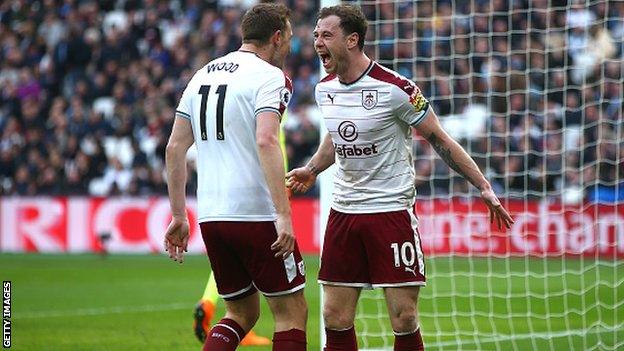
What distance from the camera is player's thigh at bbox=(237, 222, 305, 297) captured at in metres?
5.99

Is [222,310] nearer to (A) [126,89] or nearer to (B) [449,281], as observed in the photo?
(B) [449,281]

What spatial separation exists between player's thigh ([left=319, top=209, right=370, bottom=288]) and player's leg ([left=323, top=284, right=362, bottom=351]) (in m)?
0.05

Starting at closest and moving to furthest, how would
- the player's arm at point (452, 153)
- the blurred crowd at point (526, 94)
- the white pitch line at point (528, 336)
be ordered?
the player's arm at point (452, 153) → the white pitch line at point (528, 336) → the blurred crowd at point (526, 94)

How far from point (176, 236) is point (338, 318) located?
1.03 m

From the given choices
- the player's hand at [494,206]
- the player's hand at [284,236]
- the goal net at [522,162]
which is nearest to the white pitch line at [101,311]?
the goal net at [522,162]

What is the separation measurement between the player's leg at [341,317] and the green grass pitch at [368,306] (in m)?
2.56

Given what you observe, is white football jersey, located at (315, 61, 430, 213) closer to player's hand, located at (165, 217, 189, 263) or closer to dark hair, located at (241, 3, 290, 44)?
dark hair, located at (241, 3, 290, 44)

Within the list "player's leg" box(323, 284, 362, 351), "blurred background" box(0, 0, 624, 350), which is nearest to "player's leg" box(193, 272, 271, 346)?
"blurred background" box(0, 0, 624, 350)

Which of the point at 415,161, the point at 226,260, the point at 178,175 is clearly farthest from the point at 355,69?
the point at 415,161

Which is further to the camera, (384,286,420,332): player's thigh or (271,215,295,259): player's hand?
(384,286,420,332): player's thigh

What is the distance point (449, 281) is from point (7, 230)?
345 inches

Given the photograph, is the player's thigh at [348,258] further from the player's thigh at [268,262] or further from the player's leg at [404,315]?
the player's thigh at [268,262]

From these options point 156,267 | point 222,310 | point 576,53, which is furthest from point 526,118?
point 156,267

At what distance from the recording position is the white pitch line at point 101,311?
11.5 m
